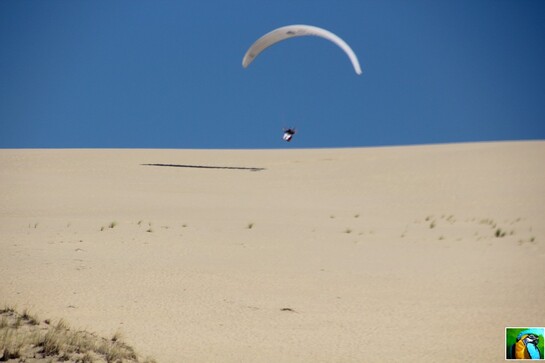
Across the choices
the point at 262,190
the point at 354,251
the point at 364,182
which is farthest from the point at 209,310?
the point at 364,182

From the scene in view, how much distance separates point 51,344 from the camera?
572 cm

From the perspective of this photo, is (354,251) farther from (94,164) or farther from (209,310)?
(94,164)

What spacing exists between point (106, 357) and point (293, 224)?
40.3ft

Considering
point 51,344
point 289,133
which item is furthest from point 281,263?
point 289,133

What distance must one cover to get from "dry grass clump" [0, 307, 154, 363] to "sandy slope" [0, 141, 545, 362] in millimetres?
573

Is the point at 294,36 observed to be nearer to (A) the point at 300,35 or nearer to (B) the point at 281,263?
(A) the point at 300,35

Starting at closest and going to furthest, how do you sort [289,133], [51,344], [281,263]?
[51,344], [281,263], [289,133]

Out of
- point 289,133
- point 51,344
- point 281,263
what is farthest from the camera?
point 289,133

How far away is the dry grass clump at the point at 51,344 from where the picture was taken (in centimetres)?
559

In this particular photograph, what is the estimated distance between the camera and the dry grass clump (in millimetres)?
5586

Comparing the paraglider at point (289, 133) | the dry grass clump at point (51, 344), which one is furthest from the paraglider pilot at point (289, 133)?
the dry grass clump at point (51, 344)

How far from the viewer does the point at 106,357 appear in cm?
593

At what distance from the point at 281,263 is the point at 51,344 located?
277 inches

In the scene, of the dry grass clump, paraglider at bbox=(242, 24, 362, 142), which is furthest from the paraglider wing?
the dry grass clump
